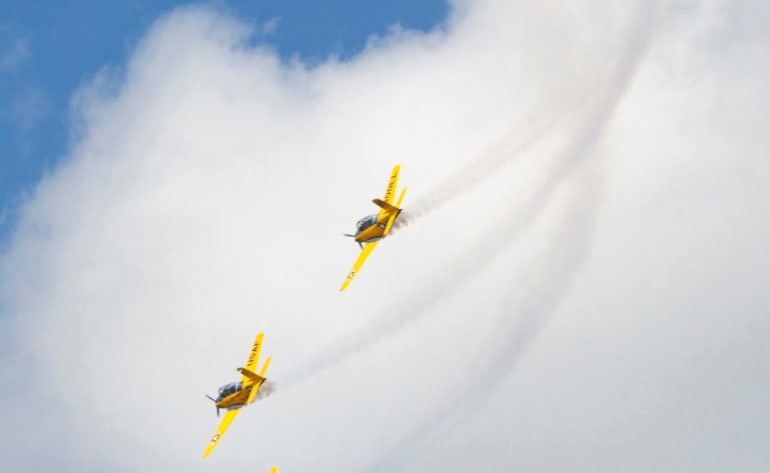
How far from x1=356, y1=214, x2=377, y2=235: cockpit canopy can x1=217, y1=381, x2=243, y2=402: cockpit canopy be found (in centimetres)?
1328

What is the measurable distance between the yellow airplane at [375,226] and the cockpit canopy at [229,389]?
35.5 ft

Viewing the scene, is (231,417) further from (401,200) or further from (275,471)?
(401,200)

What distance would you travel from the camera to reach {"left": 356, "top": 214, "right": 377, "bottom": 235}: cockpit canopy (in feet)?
343

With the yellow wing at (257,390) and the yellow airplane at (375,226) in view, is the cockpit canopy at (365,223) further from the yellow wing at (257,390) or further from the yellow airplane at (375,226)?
the yellow wing at (257,390)

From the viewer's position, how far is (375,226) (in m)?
104

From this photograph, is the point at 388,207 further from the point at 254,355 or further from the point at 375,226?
the point at 254,355

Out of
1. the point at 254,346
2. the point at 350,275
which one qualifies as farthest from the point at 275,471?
the point at 350,275

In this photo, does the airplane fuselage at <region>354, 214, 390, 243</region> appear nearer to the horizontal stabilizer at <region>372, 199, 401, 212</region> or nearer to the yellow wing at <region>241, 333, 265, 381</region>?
the horizontal stabilizer at <region>372, 199, 401, 212</region>

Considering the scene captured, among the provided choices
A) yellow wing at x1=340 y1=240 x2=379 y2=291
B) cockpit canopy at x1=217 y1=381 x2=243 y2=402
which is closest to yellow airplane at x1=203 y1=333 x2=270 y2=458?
cockpit canopy at x1=217 y1=381 x2=243 y2=402

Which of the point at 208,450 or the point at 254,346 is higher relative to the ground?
the point at 254,346

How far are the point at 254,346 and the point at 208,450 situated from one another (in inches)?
359

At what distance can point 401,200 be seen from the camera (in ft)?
335

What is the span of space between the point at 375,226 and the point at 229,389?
15.3m

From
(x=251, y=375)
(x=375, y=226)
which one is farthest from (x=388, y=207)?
(x=251, y=375)
